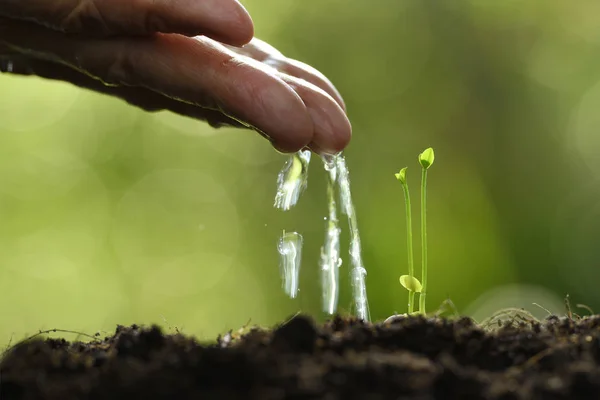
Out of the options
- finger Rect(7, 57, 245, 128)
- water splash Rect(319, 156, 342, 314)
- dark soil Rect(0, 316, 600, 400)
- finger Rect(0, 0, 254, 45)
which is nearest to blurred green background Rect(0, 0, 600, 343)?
finger Rect(7, 57, 245, 128)

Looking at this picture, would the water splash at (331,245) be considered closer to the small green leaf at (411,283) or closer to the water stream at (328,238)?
the water stream at (328,238)

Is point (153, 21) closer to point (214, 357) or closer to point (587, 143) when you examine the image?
point (214, 357)

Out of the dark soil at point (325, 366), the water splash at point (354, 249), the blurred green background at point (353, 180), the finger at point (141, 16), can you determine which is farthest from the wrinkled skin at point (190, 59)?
the blurred green background at point (353, 180)

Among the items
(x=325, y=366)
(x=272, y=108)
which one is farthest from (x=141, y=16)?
(x=325, y=366)

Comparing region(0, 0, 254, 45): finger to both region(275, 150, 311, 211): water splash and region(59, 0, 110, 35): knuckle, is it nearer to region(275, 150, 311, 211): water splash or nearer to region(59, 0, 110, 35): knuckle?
region(59, 0, 110, 35): knuckle

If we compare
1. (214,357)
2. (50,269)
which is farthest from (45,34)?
(50,269)

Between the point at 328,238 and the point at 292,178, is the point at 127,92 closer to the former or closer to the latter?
the point at 292,178
